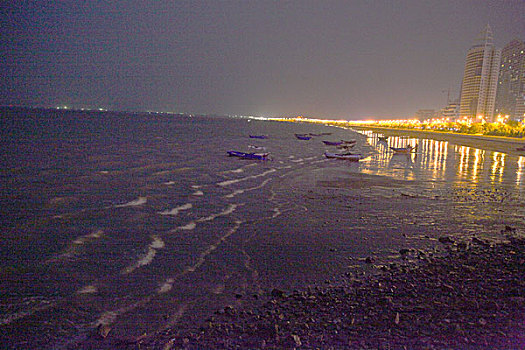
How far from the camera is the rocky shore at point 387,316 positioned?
643 centimetres

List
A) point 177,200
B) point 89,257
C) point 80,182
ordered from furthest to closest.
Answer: point 80,182 → point 177,200 → point 89,257

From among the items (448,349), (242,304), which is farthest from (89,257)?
(448,349)

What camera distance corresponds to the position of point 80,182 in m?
24.9

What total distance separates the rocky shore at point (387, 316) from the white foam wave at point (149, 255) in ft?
13.0

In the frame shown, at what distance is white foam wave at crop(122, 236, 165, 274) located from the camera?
1062 cm

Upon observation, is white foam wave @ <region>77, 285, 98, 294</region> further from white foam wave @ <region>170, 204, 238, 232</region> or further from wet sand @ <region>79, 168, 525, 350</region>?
white foam wave @ <region>170, 204, 238, 232</region>

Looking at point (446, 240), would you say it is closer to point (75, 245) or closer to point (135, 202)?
point (75, 245)

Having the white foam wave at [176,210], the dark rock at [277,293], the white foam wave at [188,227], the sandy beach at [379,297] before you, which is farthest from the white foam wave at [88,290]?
the white foam wave at [176,210]

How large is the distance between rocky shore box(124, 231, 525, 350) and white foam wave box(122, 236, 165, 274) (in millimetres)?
3966

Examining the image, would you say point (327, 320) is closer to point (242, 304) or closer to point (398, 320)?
point (398, 320)

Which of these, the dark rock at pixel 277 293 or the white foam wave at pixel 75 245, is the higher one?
the dark rock at pixel 277 293

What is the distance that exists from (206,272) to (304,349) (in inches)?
185

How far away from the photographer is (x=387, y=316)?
7168 millimetres

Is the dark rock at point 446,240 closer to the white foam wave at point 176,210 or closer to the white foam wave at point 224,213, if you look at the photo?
the white foam wave at point 224,213
